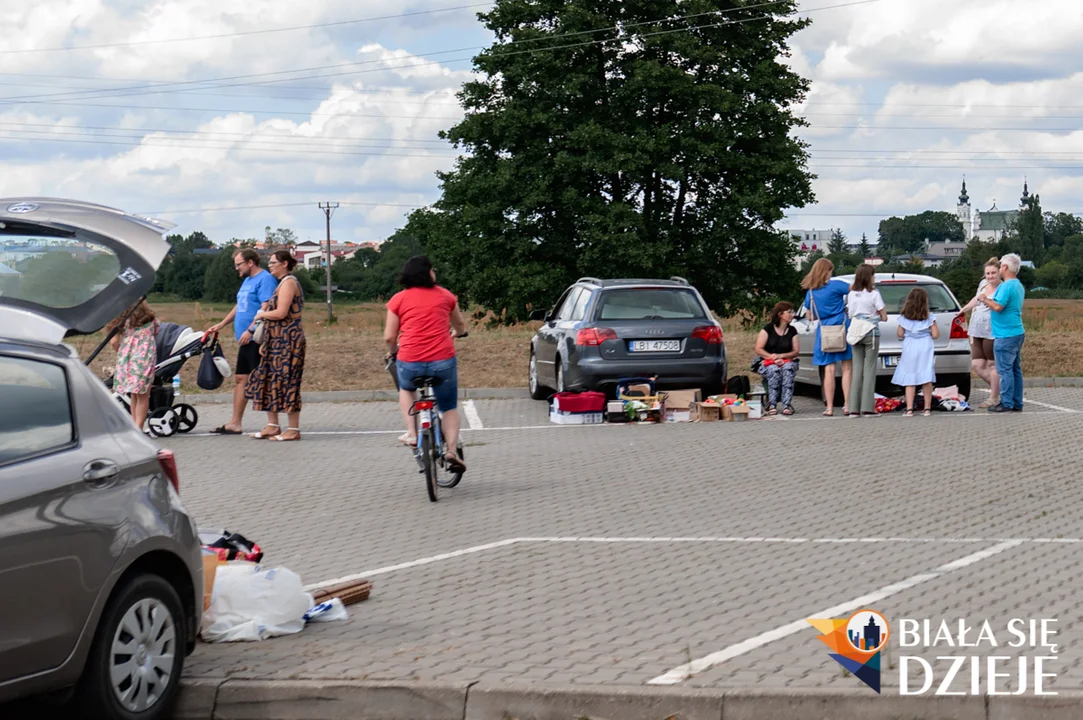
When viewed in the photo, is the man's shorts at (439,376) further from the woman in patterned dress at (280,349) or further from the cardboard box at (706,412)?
the cardboard box at (706,412)

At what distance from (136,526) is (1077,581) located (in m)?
4.78

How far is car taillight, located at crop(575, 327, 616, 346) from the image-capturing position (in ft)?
56.9

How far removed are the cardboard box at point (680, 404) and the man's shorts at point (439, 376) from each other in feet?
20.6

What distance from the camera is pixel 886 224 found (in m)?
176

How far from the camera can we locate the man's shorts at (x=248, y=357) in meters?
15.3

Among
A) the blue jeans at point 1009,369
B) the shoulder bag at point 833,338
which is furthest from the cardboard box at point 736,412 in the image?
the blue jeans at point 1009,369

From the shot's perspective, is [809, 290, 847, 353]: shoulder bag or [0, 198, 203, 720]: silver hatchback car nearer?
[0, 198, 203, 720]: silver hatchback car

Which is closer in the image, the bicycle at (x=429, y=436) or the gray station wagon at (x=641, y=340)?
the bicycle at (x=429, y=436)

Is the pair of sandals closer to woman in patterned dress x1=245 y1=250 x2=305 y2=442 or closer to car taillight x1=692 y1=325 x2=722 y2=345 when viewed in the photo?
woman in patterned dress x1=245 y1=250 x2=305 y2=442

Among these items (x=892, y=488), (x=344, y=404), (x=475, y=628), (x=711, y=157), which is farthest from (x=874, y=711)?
(x=711, y=157)

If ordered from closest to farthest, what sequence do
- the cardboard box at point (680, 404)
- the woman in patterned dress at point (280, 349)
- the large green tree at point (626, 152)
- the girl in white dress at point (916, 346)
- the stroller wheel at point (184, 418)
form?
1. the woman in patterned dress at point (280, 349)
2. the stroller wheel at point (184, 418)
3. the girl in white dress at point (916, 346)
4. the cardboard box at point (680, 404)
5. the large green tree at point (626, 152)

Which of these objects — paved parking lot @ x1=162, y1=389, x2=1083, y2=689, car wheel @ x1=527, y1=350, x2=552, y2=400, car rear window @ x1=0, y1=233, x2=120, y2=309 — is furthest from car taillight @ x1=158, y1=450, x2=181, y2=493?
car wheel @ x1=527, y1=350, x2=552, y2=400

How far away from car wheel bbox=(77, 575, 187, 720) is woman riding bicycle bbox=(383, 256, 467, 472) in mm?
5626
